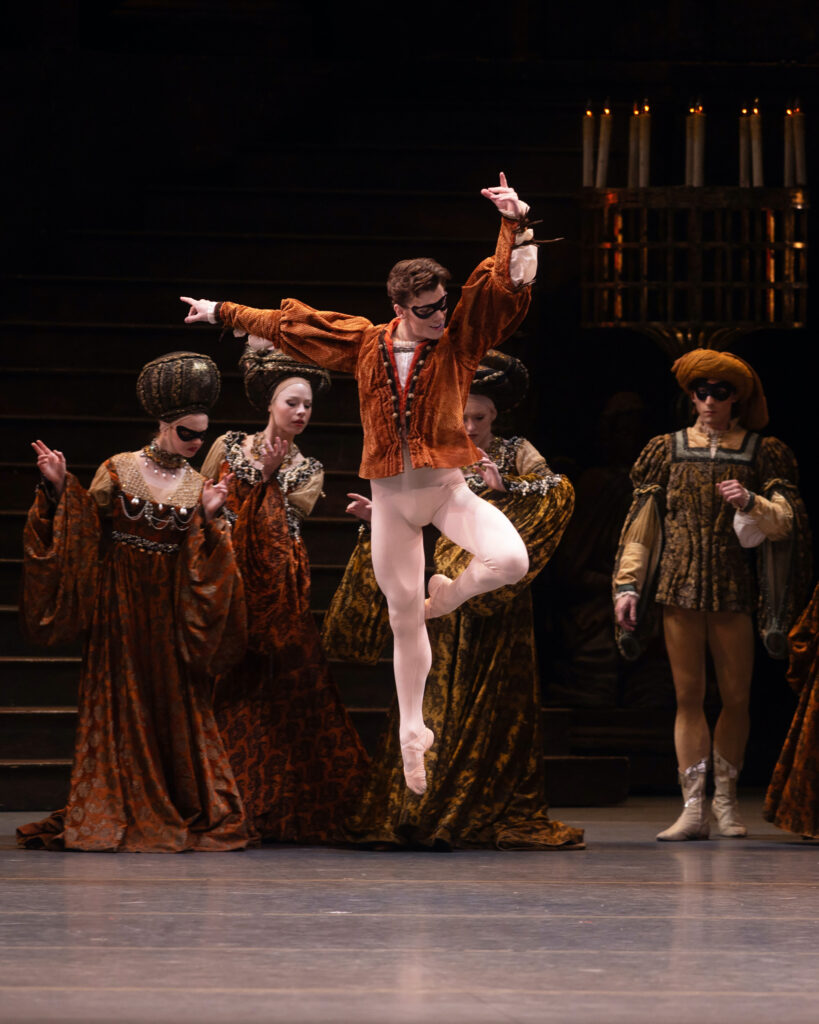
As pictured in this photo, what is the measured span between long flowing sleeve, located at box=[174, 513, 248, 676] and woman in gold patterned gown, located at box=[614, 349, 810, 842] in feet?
4.01

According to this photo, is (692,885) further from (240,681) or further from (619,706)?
(619,706)

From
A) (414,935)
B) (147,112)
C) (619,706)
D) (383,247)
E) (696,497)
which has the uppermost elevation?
(147,112)

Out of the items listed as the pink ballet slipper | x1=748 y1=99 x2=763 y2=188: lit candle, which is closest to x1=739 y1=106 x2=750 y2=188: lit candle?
x1=748 y1=99 x2=763 y2=188: lit candle

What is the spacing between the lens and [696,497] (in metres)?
6.39

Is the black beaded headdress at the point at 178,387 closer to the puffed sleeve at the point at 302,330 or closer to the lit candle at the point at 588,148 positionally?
the puffed sleeve at the point at 302,330

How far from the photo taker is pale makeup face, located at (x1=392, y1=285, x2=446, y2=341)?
4723 mm

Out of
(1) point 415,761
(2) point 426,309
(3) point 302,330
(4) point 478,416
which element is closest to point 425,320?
(2) point 426,309

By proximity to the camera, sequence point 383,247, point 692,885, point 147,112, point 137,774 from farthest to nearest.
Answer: point 147,112, point 383,247, point 137,774, point 692,885

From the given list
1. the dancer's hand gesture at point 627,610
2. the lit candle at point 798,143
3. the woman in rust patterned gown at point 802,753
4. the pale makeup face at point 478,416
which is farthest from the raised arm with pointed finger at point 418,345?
the lit candle at point 798,143

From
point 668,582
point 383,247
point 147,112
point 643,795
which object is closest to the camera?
point 668,582

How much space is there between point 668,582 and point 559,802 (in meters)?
1.17

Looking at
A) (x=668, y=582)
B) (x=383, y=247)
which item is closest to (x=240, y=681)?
(x=668, y=582)

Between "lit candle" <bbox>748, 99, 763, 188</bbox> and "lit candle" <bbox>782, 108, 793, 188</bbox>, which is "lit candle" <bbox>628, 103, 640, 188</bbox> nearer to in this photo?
"lit candle" <bbox>748, 99, 763, 188</bbox>

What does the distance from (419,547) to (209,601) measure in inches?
48.5
